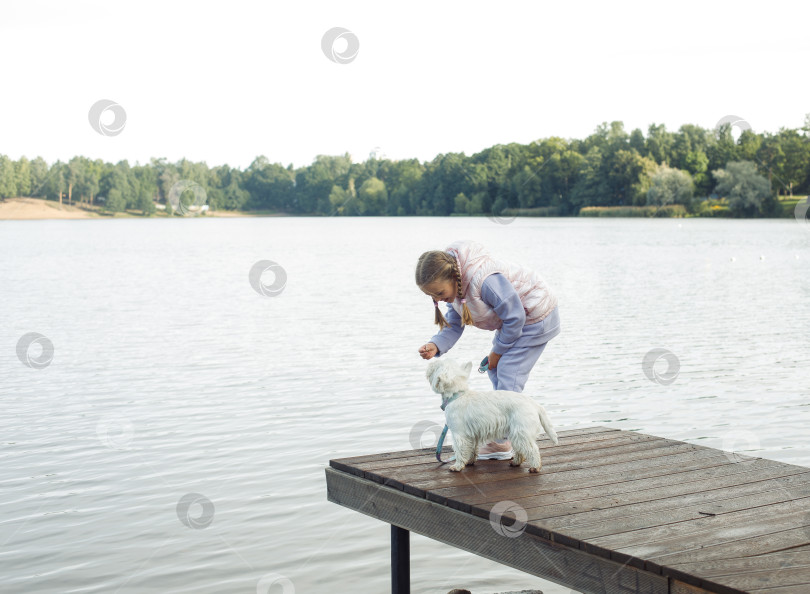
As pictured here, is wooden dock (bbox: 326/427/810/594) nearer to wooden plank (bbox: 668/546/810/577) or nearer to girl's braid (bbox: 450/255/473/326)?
wooden plank (bbox: 668/546/810/577)

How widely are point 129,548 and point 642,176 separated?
9508cm

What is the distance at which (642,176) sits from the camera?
314ft

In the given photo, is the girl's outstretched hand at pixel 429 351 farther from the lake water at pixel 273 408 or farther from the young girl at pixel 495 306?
the lake water at pixel 273 408

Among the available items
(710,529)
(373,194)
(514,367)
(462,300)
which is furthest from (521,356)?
(373,194)

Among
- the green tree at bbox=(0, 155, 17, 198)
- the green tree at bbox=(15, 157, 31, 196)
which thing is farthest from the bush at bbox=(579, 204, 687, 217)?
the green tree at bbox=(0, 155, 17, 198)

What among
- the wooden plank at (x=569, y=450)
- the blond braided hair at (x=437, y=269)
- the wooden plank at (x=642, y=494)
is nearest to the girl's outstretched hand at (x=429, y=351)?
the blond braided hair at (x=437, y=269)

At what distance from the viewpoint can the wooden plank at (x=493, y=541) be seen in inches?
142

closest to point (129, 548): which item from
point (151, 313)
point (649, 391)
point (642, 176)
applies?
point (649, 391)

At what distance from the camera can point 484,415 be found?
476cm

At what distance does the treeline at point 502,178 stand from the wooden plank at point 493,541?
86.8 m

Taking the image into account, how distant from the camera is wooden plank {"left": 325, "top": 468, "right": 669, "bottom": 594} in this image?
142 inches

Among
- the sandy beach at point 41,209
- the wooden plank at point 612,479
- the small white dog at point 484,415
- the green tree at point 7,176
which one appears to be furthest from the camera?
the sandy beach at point 41,209

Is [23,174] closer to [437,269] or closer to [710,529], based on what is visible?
[437,269]

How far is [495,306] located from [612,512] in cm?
152
